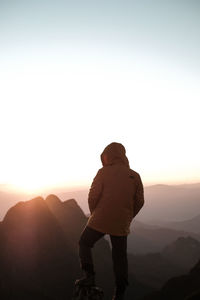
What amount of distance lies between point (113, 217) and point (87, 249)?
887mm

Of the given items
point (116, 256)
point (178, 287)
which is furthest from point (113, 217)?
point (178, 287)

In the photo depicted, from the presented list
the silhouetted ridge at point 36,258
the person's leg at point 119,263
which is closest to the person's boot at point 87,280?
the person's leg at point 119,263

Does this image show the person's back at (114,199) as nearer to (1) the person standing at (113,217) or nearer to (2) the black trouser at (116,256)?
(1) the person standing at (113,217)

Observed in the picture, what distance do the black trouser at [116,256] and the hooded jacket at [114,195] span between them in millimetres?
171

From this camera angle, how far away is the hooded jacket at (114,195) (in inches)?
198

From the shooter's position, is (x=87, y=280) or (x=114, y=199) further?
(x=114, y=199)

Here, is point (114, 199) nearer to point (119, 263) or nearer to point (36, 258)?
point (119, 263)

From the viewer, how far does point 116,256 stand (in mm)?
5078

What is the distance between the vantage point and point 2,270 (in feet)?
149

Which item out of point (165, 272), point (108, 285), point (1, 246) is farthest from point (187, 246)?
point (1, 246)

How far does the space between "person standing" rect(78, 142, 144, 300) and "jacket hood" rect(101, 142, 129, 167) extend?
0.12 m

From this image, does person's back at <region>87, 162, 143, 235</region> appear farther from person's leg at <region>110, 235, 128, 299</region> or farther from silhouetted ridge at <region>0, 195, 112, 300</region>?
silhouetted ridge at <region>0, 195, 112, 300</region>

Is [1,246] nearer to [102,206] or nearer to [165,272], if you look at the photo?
[102,206]

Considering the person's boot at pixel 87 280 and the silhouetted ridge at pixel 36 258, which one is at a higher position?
the person's boot at pixel 87 280
